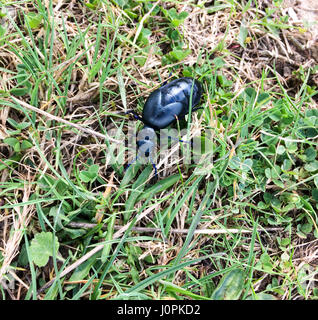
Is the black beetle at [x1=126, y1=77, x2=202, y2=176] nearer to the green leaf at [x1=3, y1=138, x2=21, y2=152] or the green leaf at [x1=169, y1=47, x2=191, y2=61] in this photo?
the green leaf at [x1=169, y1=47, x2=191, y2=61]

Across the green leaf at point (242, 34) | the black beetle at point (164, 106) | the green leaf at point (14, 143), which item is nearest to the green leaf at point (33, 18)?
the green leaf at point (14, 143)

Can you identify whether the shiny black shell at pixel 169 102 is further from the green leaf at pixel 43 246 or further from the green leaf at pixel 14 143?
the green leaf at pixel 43 246

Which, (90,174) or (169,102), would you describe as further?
(169,102)

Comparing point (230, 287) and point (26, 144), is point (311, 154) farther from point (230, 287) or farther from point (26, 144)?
point (26, 144)

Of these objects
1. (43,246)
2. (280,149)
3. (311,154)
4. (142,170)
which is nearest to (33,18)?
(142,170)

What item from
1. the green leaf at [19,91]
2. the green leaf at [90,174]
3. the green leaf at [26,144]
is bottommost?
the green leaf at [90,174]

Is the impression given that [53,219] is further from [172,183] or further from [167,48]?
[167,48]

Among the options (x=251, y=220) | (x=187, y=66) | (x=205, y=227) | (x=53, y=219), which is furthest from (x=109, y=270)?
(x=187, y=66)
